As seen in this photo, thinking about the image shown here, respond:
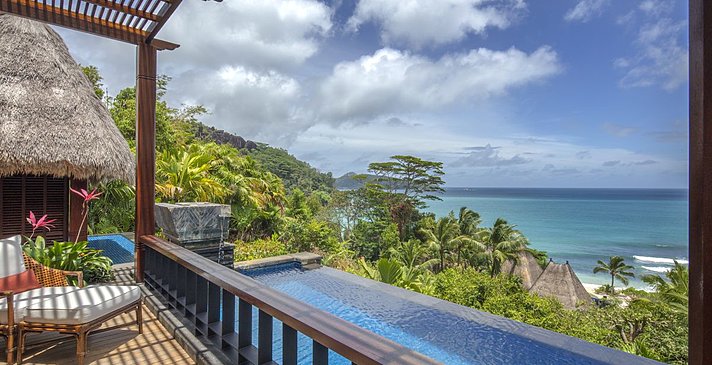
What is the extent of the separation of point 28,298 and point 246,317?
179 centimetres

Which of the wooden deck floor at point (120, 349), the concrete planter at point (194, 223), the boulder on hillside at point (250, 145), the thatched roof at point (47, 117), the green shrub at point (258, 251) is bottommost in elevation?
the green shrub at point (258, 251)

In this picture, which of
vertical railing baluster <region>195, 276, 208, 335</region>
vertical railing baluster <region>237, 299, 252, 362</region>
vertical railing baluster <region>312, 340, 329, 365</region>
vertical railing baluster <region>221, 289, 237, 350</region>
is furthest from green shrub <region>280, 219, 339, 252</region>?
vertical railing baluster <region>312, 340, 329, 365</region>

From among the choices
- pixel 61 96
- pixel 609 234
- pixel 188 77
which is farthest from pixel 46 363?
pixel 609 234

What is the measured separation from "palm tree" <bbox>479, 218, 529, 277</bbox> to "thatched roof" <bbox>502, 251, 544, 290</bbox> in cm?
83

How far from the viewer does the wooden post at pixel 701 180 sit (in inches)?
30.4

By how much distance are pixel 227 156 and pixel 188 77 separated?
25.4 m

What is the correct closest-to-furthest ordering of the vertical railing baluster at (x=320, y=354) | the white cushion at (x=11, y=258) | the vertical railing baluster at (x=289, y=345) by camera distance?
the vertical railing baluster at (x=320, y=354) < the vertical railing baluster at (x=289, y=345) < the white cushion at (x=11, y=258)

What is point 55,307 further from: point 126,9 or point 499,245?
point 499,245

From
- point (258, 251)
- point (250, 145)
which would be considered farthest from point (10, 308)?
point (250, 145)

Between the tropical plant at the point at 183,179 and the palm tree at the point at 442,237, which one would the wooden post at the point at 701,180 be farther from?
the palm tree at the point at 442,237

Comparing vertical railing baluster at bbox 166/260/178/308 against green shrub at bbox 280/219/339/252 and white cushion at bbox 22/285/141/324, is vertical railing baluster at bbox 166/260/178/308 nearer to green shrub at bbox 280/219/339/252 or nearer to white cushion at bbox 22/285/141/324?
Answer: white cushion at bbox 22/285/141/324

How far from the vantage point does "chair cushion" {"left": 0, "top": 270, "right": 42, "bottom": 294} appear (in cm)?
275

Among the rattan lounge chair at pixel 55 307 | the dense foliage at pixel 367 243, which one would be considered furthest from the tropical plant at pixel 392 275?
the rattan lounge chair at pixel 55 307

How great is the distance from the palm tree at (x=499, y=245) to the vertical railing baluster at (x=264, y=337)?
2428 centimetres
